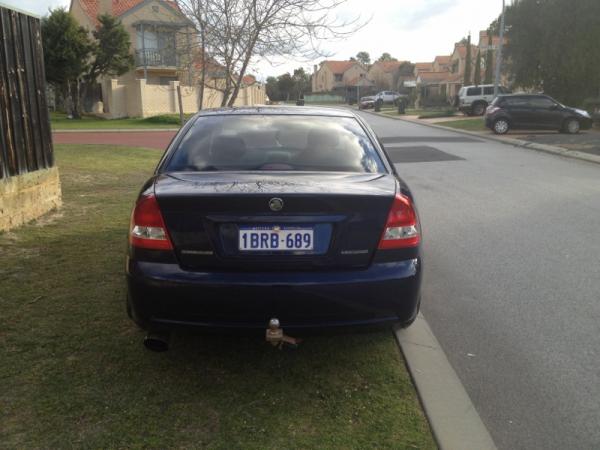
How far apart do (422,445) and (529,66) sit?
3096cm

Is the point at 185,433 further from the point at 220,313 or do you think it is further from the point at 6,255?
the point at 6,255

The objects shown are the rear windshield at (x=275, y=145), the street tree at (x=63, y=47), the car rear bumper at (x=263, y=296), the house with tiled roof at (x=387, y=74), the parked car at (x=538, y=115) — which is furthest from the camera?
the house with tiled roof at (x=387, y=74)

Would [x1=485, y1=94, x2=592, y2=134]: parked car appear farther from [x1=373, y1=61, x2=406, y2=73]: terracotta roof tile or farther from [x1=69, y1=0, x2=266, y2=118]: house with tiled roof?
[x1=373, y1=61, x2=406, y2=73]: terracotta roof tile

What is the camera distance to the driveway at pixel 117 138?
19000 millimetres

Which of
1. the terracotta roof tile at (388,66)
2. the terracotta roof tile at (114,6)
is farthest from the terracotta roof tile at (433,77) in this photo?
the terracotta roof tile at (114,6)

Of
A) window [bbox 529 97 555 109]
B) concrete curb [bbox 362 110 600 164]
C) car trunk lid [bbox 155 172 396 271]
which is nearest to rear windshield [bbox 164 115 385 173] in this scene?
car trunk lid [bbox 155 172 396 271]

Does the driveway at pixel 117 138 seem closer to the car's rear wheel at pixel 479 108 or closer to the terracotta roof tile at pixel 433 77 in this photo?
the car's rear wheel at pixel 479 108

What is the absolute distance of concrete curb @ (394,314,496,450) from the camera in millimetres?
2768

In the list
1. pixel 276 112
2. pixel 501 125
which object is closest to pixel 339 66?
pixel 501 125

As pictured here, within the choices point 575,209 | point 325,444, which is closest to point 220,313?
point 325,444

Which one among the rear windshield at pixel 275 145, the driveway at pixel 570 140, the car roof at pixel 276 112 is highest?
the car roof at pixel 276 112

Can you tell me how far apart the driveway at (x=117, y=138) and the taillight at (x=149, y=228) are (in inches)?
610

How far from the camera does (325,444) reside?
8.84ft

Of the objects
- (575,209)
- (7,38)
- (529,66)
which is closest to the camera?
(7,38)
